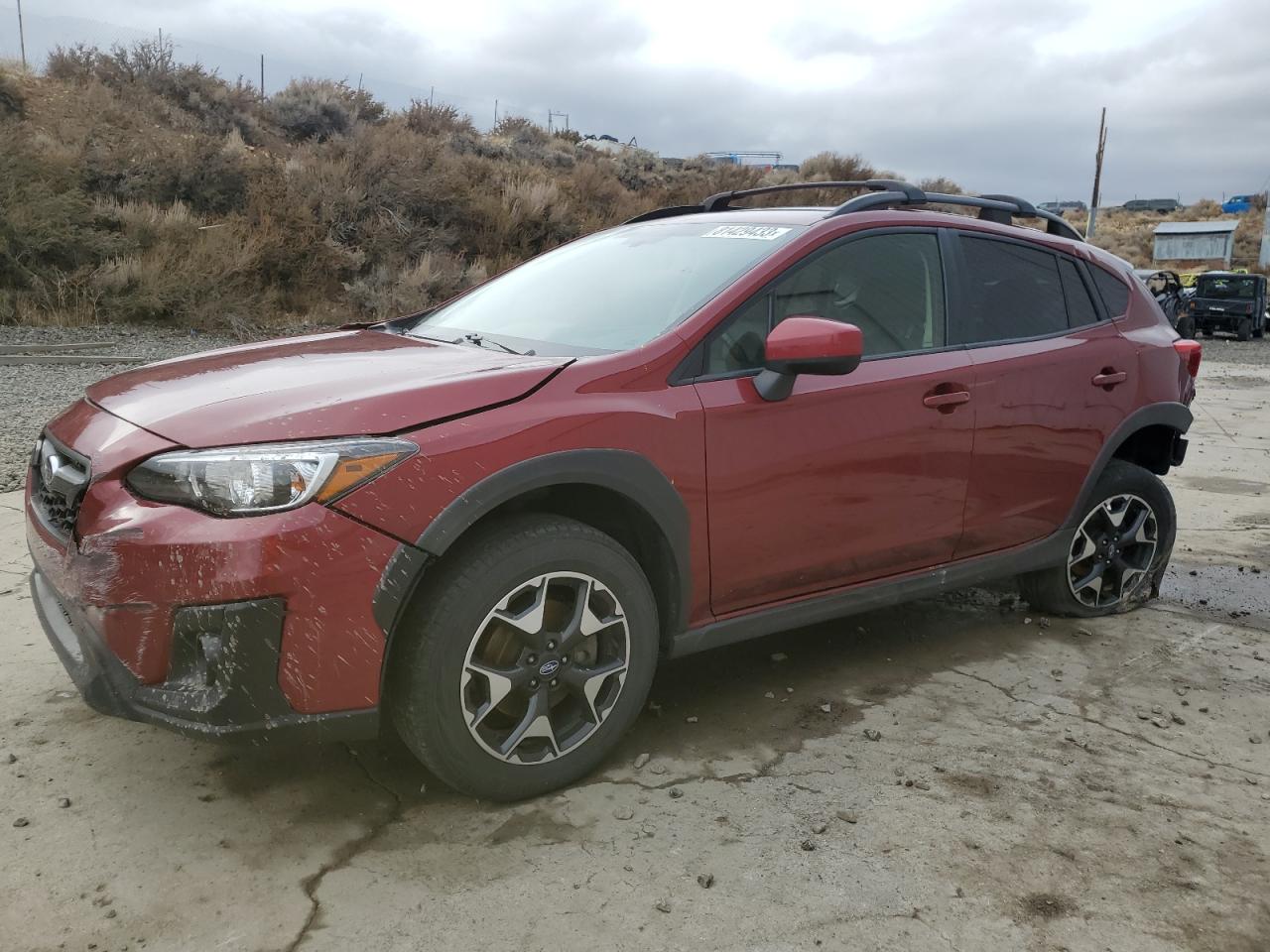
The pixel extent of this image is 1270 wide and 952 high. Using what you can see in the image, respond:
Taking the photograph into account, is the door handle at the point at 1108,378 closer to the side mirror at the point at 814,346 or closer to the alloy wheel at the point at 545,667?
the side mirror at the point at 814,346

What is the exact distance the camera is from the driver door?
3.14 metres

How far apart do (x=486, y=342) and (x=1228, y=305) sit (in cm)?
2843

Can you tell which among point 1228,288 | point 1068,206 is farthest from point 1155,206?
point 1228,288

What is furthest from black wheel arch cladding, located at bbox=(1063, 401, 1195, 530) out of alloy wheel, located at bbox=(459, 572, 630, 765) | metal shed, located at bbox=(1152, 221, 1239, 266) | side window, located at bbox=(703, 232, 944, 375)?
Result: metal shed, located at bbox=(1152, 221, 1239, 266)

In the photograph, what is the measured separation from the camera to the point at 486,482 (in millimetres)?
2633

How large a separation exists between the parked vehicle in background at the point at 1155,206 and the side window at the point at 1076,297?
72654 millimetres

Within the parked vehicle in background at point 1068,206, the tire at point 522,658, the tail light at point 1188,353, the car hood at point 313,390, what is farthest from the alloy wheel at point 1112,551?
the parked vehicle in background at point 1068,206

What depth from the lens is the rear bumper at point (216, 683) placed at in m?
2.39

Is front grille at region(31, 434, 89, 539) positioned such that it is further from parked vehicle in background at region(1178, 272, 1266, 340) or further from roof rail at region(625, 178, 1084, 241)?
parked vehicle in background at region(1178, 272, 1266, 340)

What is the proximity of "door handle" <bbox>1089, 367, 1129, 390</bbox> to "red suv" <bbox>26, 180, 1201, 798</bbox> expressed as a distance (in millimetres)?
14

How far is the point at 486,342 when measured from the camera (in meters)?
3.42

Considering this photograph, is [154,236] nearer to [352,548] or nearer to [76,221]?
[76,221]

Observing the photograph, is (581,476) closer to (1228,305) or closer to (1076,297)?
(1076,297)

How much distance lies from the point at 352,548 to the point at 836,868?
4.60 ft
